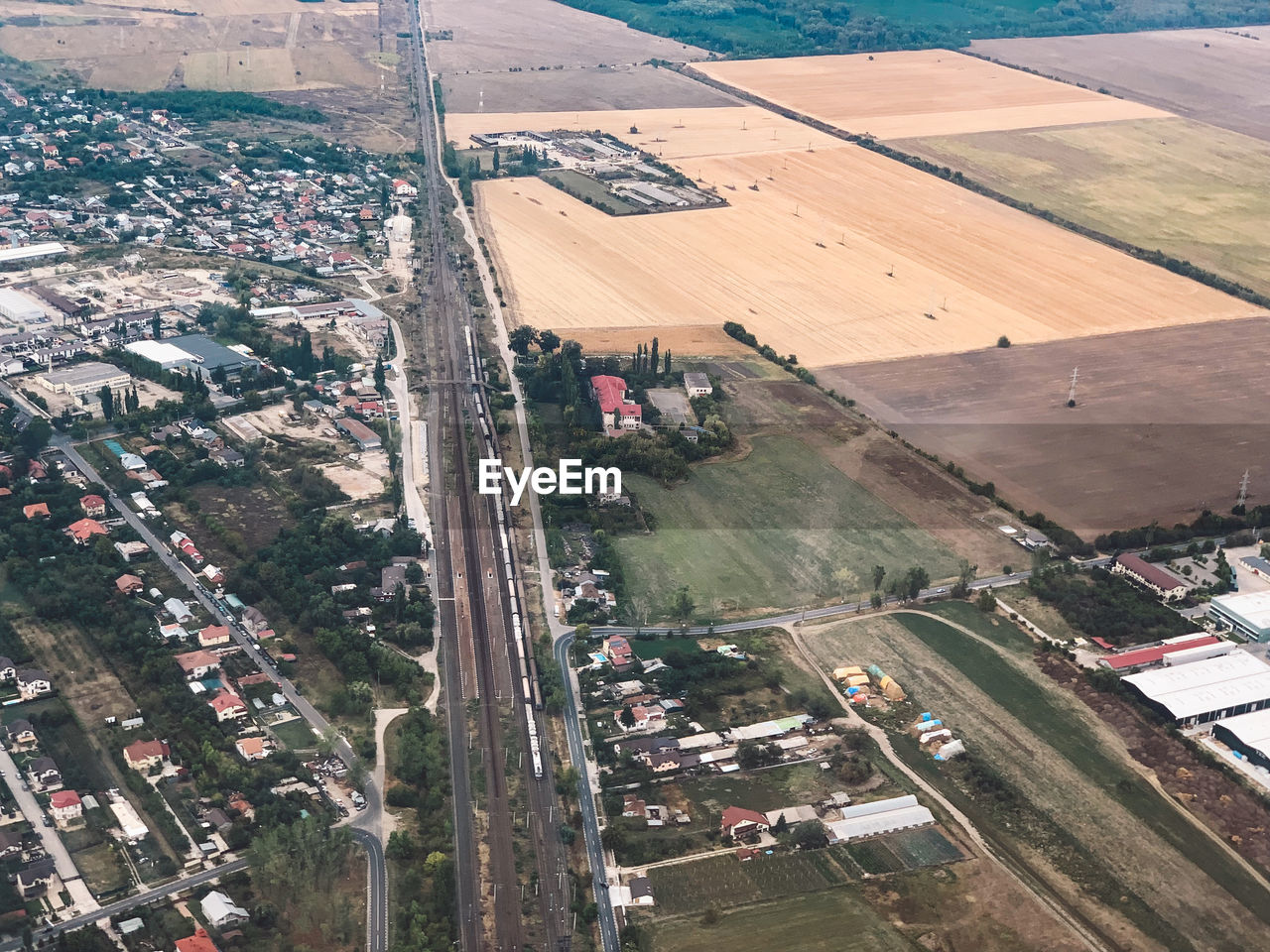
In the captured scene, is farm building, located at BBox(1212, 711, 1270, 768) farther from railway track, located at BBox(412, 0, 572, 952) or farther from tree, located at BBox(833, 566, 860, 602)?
railway track, located at BBox(412, 0, 572, 952)

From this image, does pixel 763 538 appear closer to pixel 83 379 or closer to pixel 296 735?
pixel 296 735

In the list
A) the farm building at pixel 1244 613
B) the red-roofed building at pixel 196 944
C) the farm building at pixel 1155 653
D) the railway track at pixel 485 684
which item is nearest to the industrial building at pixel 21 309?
the railway track at pixel 485 684

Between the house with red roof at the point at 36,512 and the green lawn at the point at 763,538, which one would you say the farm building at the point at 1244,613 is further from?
the house with red roof at the point at 36,512

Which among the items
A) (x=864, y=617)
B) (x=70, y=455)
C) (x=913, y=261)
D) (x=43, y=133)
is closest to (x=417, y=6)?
(x=43, y=133)

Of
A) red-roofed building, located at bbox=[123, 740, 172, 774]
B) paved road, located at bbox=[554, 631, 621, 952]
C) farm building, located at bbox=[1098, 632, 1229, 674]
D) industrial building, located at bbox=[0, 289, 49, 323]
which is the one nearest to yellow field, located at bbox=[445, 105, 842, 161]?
industrial building, located at bbox=[0, 289, 49, 323]

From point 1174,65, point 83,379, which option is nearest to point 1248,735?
point 83,379

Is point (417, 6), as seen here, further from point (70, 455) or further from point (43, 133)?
point (70, 455)
